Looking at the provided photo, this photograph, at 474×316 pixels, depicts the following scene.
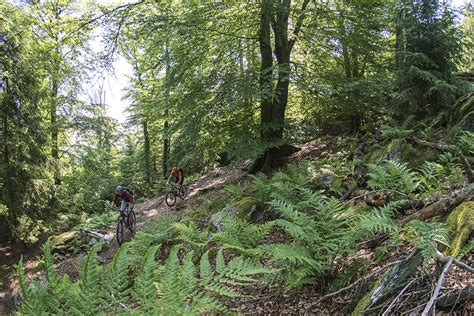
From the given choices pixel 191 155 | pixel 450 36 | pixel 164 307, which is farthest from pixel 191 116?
pixel 164 307

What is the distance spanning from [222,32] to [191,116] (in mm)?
2484

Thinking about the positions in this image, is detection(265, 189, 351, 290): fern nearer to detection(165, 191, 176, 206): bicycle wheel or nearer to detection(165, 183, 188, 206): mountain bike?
detection(165, 183, 188, 206): mountain bike

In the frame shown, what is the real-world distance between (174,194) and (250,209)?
6.76 m

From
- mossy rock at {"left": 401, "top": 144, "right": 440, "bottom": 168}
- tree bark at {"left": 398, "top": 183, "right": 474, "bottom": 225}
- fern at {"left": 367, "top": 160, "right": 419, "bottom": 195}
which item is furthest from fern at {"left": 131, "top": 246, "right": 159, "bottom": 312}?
mossy rock at {"left": 401, "top": 144, "right": 440, "bottom": 168}

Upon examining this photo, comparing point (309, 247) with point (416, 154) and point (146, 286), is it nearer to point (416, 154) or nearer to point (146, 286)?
point (146, 286)

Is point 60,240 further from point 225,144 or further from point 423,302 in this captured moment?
point 423,302

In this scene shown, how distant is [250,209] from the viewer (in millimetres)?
7168

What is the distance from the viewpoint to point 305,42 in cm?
1086

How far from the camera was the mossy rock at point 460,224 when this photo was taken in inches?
111

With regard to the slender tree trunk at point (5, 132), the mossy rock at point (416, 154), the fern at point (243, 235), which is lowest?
the fern at point (243, 235)

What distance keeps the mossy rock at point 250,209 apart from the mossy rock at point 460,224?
4059mm

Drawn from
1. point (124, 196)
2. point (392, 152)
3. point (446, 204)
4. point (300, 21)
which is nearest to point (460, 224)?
point (446, 204)

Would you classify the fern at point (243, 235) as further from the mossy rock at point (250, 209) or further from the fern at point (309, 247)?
the mossy rock at point (250, 209)

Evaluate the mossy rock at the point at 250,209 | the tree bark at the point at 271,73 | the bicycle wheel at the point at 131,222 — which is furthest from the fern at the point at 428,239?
the bicycle wheel at the point at 131,222
